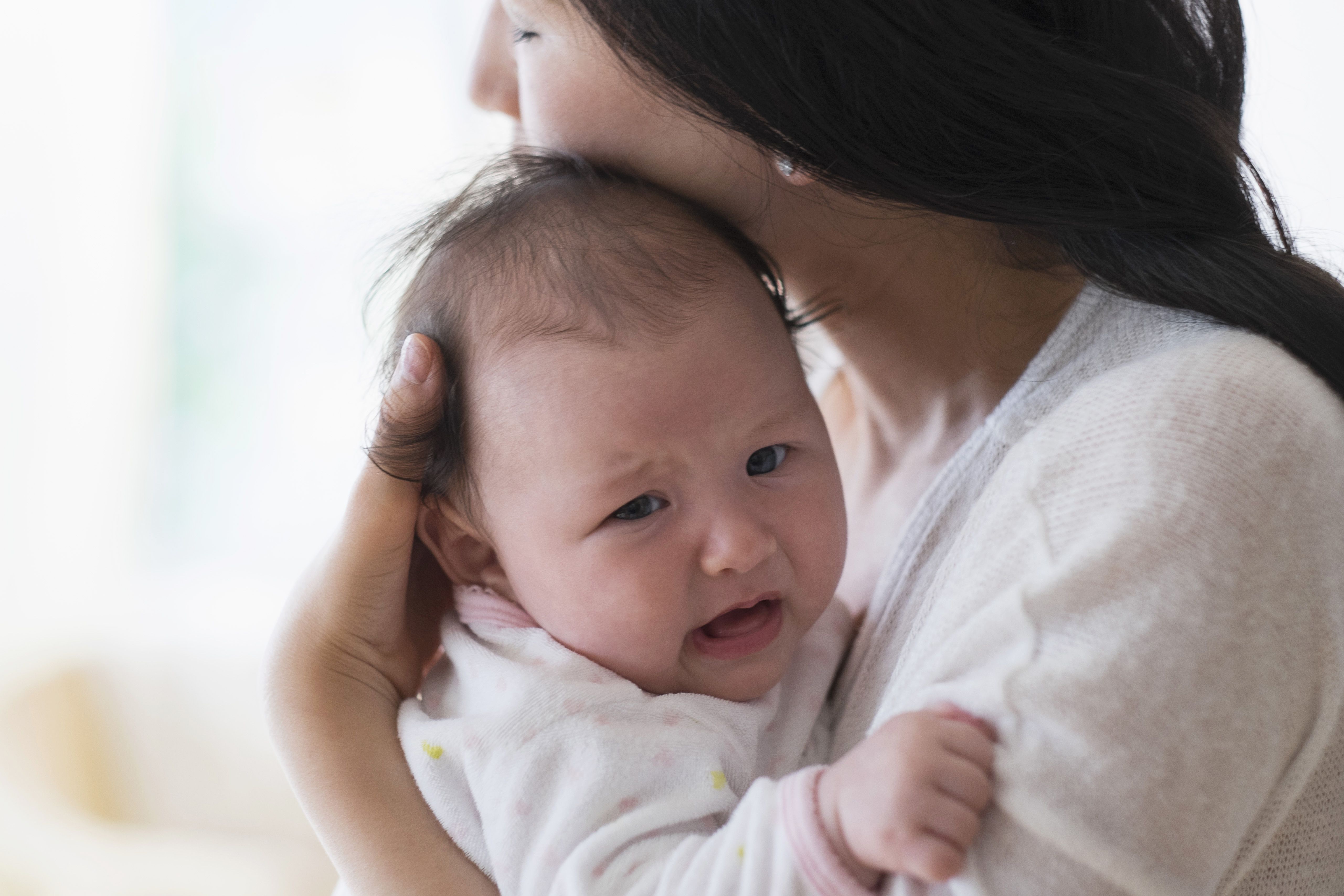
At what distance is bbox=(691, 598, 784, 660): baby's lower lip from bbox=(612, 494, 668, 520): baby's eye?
0.12 meters

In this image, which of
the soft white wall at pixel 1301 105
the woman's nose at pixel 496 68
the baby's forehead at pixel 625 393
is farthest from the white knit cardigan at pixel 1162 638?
the soft white wall at pixel 1301 105

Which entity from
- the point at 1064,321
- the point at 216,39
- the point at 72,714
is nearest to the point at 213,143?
the point at 216,39

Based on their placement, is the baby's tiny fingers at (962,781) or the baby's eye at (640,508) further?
the baby's eye at (640,508)

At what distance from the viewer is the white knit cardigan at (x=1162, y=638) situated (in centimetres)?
63

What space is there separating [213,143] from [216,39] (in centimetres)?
26

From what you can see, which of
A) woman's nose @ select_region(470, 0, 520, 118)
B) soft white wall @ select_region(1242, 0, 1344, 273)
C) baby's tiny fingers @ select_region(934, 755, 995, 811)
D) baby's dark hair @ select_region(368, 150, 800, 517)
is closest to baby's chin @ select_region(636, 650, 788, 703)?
baby's dark hair @ select_region(368, 150, 800, 517)

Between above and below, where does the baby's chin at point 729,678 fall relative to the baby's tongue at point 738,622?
below

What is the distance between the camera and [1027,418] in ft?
3.12

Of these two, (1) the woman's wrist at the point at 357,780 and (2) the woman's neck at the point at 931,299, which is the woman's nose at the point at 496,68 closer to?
(2) the woman's neck at the point at 931,299

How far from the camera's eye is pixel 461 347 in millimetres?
1004

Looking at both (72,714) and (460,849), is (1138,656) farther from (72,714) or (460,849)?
(72,714)

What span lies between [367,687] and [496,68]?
26.5 inches

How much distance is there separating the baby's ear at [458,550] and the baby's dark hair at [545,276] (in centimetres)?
3

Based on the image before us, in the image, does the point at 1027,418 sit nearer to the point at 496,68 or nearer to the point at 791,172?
the point at 791,172
